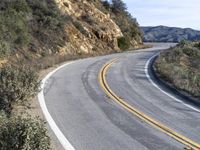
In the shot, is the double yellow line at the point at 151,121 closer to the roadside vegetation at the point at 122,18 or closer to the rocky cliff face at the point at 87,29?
the rocky cliff face at the point at 87,29

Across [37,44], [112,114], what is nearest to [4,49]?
[37,44]

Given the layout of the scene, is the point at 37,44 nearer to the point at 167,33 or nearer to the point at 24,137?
the point at 24,137

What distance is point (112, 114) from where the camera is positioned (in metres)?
14.2

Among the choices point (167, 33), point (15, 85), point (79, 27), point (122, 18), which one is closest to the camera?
point (15, 85)

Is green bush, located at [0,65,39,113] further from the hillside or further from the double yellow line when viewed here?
the double yellow line

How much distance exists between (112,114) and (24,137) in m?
6.17

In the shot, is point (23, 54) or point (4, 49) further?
point (23, 54)

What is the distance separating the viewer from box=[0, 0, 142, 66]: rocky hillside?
29344mm

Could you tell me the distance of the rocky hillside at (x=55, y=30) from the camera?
1155 inches

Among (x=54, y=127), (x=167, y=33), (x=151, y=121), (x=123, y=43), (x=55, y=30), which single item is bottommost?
(x=167, y=33)

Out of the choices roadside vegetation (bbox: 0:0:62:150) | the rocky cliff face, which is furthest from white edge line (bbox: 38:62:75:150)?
the rocky cliff face

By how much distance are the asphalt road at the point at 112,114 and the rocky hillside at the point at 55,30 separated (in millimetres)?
6393

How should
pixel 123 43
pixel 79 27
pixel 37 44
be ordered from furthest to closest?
pixel 123 43, pixel 79 27, pixel 37 44

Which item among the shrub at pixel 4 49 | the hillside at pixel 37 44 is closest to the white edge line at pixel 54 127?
the hillside at pixel 37 44
